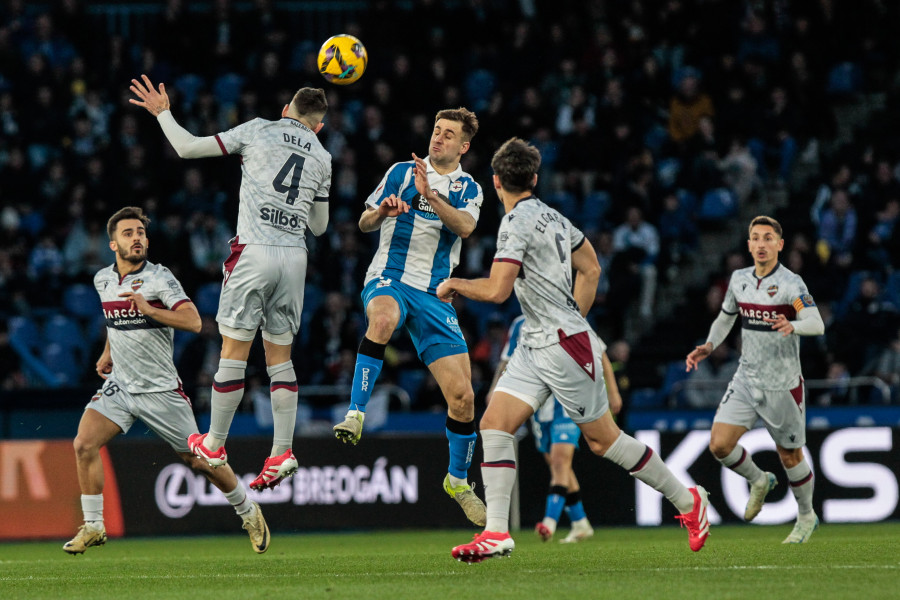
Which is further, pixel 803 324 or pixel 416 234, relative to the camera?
pixel 803 324

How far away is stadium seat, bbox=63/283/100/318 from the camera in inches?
696

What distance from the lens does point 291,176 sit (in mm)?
9070

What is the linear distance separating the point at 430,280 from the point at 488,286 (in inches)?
74.1

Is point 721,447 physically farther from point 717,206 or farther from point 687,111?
point 687,111

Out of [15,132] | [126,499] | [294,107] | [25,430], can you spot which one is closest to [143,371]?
[294,107]

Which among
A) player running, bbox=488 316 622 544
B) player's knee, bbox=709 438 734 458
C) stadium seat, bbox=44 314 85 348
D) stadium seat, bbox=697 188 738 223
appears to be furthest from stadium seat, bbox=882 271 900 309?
stadium seat, bbox=44 314 85 348

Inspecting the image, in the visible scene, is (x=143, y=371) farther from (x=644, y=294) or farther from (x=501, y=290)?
(x=644, y=294)

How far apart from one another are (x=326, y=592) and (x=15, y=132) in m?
14.9

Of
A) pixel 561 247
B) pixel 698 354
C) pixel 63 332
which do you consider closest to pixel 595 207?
pixel 63 332

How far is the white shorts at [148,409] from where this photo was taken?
10.0 metres

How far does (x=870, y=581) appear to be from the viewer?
7.02m

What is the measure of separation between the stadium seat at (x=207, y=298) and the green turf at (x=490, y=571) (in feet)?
18.3

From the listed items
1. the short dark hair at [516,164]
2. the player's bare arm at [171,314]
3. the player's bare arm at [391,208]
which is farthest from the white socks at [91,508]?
the short dark hair at [516,164]

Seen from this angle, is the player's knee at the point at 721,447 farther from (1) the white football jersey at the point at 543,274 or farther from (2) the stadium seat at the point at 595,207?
(2) the stadium seat at the point at 595,207
